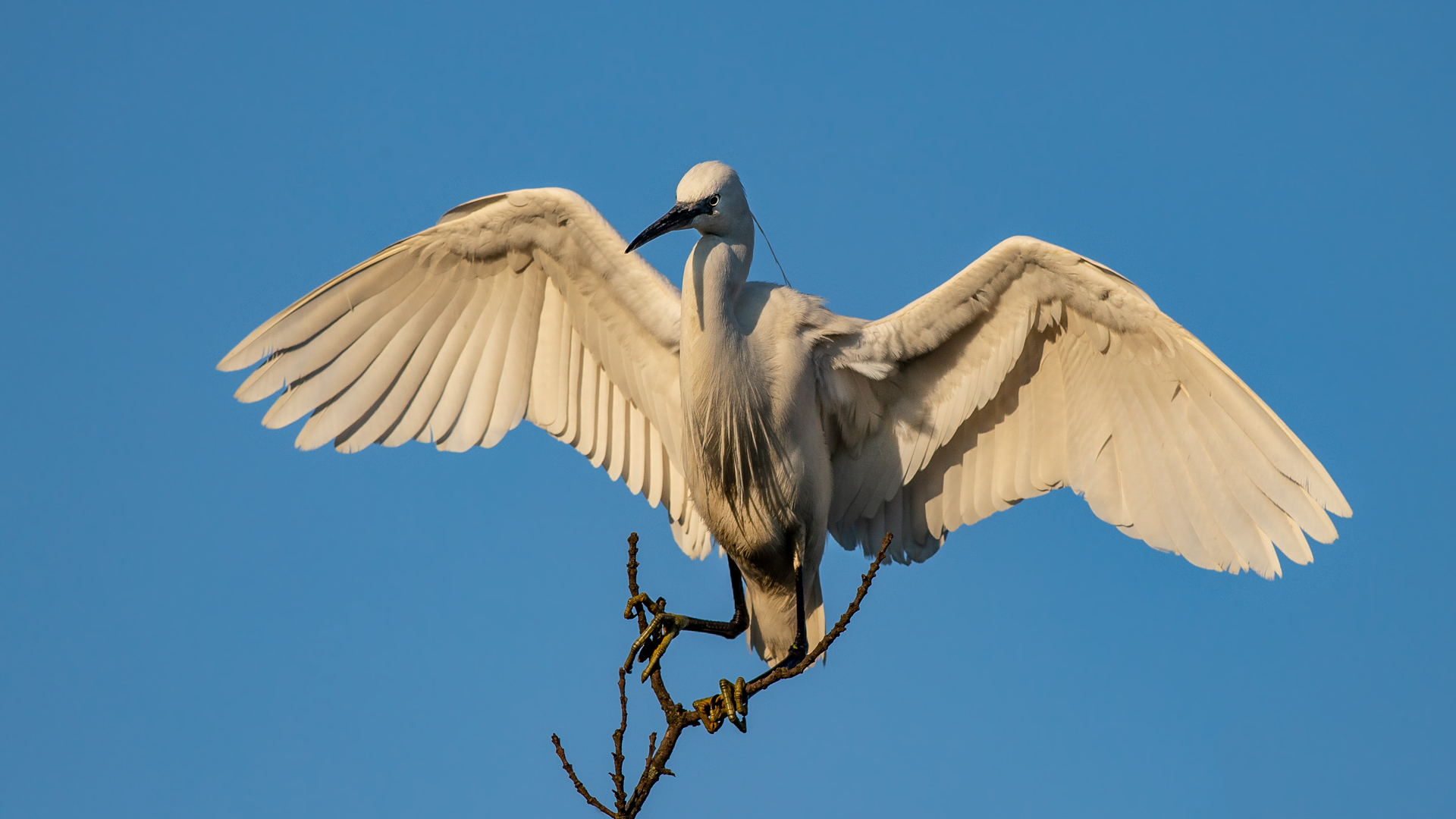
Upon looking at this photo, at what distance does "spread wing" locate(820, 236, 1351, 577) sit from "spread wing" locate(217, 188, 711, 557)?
0.90 meters

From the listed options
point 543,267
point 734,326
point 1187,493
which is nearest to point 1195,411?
point 1187,493

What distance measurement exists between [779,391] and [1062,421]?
51.6 inches

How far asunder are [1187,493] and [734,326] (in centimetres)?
210

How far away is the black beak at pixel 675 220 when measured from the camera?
5.43m

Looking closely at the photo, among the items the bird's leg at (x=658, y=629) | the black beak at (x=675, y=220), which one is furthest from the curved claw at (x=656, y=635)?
the black beak at (x=675, y=220)

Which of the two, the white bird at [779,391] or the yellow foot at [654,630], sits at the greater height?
the white bird at [779,391]

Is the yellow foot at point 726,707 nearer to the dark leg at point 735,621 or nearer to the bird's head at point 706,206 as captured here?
the dark leg at point 735,621

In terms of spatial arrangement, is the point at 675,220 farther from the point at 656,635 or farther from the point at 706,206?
the point at 656,635

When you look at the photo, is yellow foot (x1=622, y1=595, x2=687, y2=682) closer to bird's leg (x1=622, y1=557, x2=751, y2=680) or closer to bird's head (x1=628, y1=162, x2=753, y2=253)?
bird's leg (x1=622, y1=557, x2=751, y2=680)

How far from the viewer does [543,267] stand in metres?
6.12

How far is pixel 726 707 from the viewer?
17.1 ft

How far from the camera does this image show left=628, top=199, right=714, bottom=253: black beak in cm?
543

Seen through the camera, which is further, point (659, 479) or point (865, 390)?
point (659, 479)

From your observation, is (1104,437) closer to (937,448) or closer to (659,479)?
(937,448)
